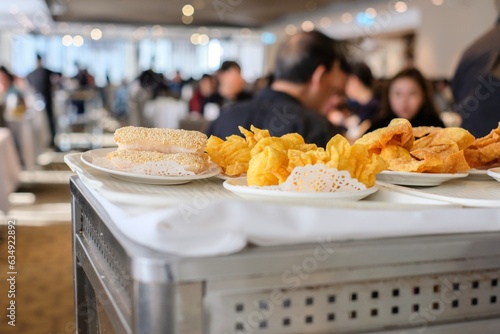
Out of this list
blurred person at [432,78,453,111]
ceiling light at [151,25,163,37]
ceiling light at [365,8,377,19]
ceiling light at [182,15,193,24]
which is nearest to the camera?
blurred person at [432,78,453,111]

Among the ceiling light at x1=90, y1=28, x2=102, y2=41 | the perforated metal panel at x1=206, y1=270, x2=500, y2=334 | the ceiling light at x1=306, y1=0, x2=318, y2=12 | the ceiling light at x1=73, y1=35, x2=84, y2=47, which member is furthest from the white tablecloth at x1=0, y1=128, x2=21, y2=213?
the ceiling light at x1=73, y1=35, x2=84, y2=47

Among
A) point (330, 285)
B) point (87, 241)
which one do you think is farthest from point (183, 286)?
point (87, 241)

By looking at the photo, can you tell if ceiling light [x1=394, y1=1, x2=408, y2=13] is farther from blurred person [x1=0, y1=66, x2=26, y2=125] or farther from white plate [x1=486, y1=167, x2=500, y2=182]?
white plate [x1=486, y1=167, x2=500, y2=182]

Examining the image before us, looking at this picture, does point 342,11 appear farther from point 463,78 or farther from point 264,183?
point 264,183

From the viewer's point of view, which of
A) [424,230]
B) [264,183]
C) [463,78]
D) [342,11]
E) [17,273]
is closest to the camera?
[424,230]

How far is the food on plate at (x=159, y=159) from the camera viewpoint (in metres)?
1.05

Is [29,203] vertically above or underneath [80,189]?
underneath

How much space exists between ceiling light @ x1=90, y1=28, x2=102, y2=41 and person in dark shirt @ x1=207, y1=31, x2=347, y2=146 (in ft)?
67.7

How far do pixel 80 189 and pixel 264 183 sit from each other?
432mm

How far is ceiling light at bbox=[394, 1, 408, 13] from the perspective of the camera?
13477 mm

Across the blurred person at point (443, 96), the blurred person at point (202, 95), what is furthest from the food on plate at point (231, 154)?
the blurred person at point (202, 95)

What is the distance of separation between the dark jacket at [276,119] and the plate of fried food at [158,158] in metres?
1.51

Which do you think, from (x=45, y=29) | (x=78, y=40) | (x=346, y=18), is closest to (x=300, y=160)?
(x=346, y=18)

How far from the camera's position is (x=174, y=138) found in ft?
3.60
